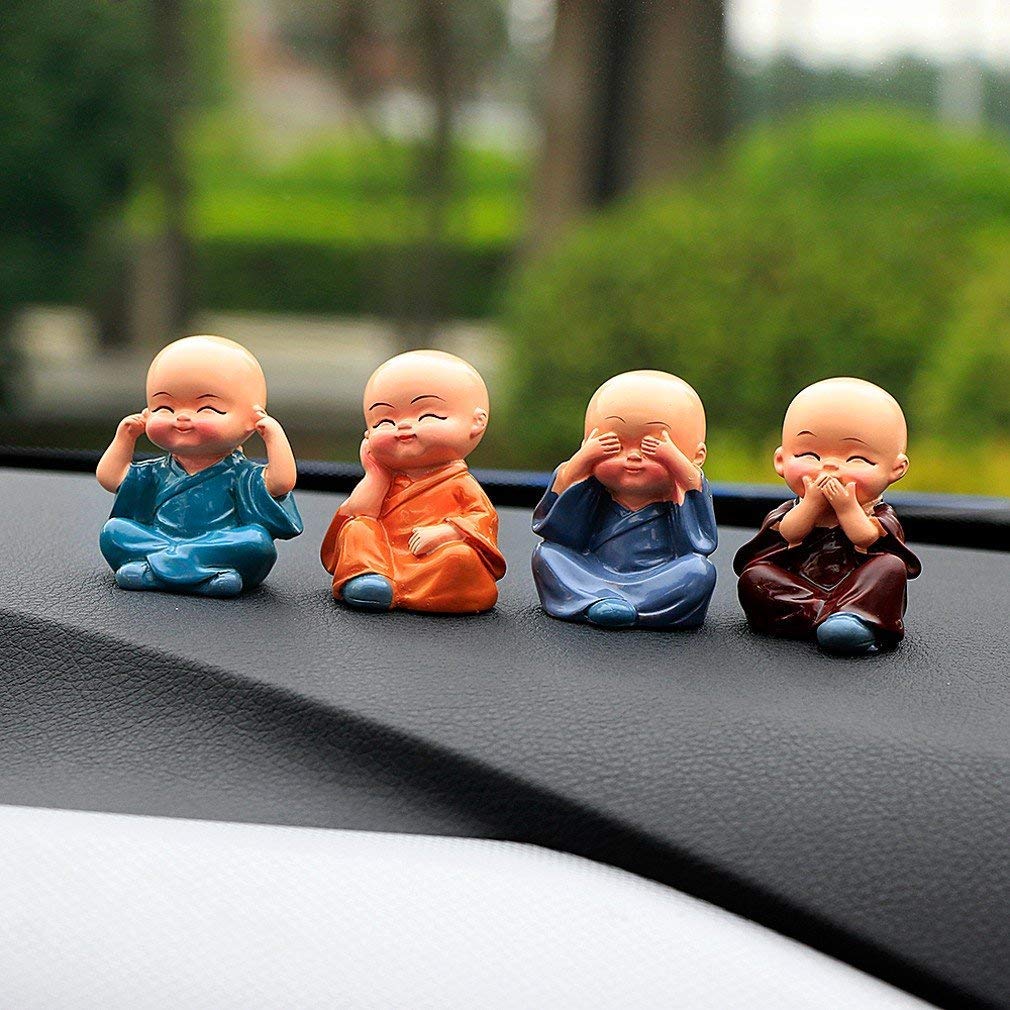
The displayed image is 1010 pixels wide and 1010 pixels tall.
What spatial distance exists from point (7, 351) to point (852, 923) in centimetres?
369

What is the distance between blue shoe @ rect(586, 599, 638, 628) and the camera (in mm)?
1486

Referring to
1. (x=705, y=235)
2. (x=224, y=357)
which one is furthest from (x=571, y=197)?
(x=224, y=357)

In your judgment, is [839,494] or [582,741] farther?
[839,494]

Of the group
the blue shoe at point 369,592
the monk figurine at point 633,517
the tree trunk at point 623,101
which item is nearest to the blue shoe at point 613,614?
the monk figurine at point 633,517

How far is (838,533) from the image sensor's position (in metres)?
1.49

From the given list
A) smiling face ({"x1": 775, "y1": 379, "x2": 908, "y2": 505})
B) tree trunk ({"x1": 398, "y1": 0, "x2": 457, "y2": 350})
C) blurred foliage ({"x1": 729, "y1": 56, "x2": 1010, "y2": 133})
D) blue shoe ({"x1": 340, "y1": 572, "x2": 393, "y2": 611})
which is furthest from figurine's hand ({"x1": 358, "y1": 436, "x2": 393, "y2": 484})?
blurred foliage ({"x1": 729, "y1": 56, "x2": 1010, "y2": 133})

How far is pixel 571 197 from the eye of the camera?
4.39 m

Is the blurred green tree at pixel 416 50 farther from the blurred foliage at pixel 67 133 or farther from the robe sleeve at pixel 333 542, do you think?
the robe sleeve at pixel 333 542

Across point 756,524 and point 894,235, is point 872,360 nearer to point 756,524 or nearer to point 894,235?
point 894,235

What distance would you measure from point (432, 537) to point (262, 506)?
0.68 feet

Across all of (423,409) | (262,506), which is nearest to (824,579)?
(423,409)

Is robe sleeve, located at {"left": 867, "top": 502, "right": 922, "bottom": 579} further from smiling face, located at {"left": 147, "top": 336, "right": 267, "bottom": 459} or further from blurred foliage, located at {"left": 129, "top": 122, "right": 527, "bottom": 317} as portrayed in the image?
blurred foliage, located at {"left": 129, "top": 122, "right": 527, "bottom": 317}

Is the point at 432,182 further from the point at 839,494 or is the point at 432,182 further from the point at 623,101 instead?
the point at 839,494

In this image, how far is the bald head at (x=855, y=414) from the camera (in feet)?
4.68
